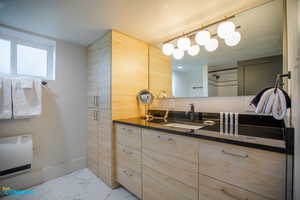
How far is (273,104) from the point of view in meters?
0.77

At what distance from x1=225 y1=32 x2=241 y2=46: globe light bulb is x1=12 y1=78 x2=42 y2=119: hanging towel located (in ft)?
7.59

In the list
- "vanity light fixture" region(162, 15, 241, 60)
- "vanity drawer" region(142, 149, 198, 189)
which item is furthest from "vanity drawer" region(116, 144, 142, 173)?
"vanity light fixture" region(162, 15, 241, 60)

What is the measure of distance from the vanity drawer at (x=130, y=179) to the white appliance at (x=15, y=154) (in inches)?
44.4

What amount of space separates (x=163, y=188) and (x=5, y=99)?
1931 mm

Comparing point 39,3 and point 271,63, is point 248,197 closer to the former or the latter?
point 271,63

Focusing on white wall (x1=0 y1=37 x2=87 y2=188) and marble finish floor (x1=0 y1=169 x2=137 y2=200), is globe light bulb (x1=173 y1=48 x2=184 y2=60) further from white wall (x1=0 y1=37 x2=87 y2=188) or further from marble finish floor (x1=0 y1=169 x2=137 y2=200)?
marble finish floor (x1=0 y1=169 x2=137 y2=200)

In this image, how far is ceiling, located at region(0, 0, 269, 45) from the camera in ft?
3.91

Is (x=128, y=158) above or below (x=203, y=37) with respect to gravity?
below

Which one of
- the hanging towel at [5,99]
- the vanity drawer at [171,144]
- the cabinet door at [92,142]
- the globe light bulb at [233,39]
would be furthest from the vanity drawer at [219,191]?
the hanging towel at [5,99]

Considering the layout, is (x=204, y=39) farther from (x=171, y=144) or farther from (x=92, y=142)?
(x=92, y=142)

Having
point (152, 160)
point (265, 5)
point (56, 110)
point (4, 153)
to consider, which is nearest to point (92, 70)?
point (56, 110)

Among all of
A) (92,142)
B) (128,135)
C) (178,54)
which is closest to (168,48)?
(178,54)

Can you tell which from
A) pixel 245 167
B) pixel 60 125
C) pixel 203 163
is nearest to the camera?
pixel 245 167

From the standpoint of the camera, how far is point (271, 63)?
3.95ft
